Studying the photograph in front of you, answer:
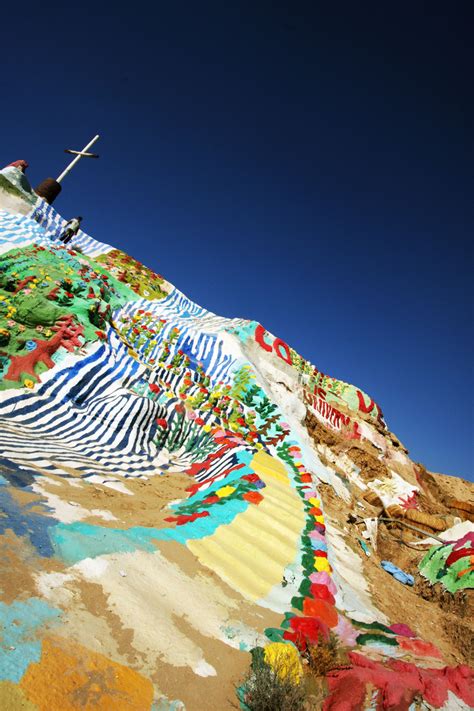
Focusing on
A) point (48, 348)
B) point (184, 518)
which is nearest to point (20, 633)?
point (184, 518)

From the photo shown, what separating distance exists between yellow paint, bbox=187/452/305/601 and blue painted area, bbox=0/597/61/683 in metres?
1.65

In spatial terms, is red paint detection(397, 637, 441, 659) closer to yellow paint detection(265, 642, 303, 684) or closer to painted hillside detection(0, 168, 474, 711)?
painted hillside detection(0, 168, 474, 711)

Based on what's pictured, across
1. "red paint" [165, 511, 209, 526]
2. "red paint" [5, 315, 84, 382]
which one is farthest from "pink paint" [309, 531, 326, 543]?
"red paint" [5, 315, 84, 382]

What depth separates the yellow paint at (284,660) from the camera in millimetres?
2391

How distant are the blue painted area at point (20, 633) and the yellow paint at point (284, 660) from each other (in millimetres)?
1362

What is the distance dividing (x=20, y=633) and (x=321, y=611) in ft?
8.17

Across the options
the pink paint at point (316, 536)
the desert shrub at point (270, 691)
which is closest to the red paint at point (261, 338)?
the pink paint at point (316, 536)

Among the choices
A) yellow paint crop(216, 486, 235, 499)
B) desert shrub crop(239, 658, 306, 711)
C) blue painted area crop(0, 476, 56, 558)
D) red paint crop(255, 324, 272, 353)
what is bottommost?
blue painted area crop(0, 476, 56, 558)

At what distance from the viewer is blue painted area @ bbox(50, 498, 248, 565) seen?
277 centimetres

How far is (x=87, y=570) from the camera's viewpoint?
2.63 metres

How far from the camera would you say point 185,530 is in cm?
389

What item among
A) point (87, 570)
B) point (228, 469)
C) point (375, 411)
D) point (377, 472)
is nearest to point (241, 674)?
point (87, 570)

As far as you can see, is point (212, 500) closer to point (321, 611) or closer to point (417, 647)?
point (321, 611)

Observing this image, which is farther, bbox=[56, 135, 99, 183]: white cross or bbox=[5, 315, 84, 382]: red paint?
bbox=[56, 135, 99, 183]: white cross
